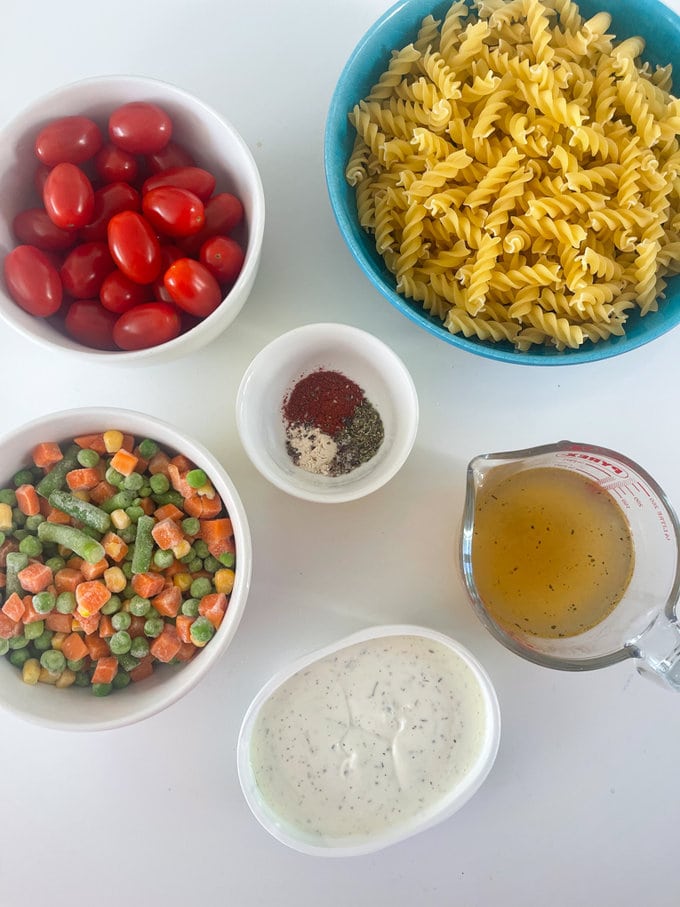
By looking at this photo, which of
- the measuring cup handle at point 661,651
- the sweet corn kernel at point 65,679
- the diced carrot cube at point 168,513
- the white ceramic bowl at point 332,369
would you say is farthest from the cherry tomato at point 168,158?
the measuring cup handle at point 661,651

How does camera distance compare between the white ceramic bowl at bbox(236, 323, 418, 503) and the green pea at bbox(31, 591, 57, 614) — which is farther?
the white ceramic bowl at bbox(236, 323, 418, 503)

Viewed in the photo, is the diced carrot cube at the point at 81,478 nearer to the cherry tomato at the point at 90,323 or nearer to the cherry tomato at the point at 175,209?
the cherry tomato at the point at 90,323

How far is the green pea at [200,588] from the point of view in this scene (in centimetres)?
139

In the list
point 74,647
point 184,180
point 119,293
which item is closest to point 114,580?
point 74,647

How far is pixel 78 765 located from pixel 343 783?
0.54 metres

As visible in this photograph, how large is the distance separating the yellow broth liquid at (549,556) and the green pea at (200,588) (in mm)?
495

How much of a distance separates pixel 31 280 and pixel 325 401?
1.93 feet

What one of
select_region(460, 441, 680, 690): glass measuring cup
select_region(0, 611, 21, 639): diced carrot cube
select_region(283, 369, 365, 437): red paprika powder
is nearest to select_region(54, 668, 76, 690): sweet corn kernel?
select_region(0, 611, 21, 639): diced carrot cube

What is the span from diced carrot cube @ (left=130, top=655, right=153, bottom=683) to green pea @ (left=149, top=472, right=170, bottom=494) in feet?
1.01

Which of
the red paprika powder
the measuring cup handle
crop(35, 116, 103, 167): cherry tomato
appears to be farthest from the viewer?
A: the red paprika powder

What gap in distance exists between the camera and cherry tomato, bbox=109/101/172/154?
1.38 metres

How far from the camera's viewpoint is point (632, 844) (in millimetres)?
1580

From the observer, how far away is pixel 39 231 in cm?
140

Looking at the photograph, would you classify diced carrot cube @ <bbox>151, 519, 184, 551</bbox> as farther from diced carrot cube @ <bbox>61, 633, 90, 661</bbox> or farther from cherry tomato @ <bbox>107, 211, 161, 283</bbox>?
cherry tomato @ <bbox>107, 211, 161, 283</bbox>
